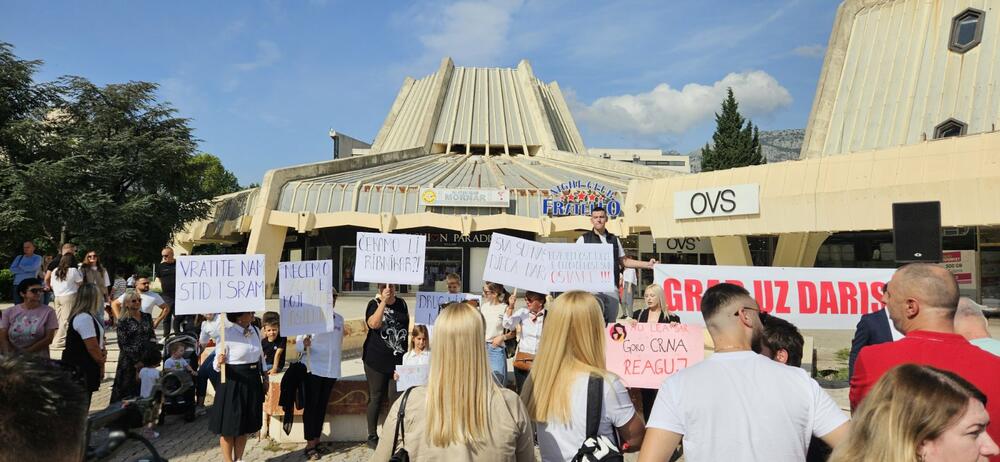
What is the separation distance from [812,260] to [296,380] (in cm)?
2088

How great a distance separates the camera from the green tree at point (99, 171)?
2291cm

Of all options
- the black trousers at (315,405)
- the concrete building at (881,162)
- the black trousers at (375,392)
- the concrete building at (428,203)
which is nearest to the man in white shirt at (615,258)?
the black trousers at (375,392)

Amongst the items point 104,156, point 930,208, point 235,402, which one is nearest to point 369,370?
point 235,402

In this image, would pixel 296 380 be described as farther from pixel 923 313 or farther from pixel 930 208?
pixel 930 208

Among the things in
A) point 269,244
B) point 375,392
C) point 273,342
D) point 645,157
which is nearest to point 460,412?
point 375,392

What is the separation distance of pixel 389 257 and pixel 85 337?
328cm

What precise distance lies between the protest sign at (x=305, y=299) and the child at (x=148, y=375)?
1957mm

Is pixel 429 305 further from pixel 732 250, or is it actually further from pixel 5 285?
pixel 5 285

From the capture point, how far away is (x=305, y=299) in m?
6.69

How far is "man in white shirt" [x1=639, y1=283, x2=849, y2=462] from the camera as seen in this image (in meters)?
2.59

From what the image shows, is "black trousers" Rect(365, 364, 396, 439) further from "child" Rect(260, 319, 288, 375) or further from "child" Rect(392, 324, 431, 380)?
"child" Rect(260, 319, 288, 375)

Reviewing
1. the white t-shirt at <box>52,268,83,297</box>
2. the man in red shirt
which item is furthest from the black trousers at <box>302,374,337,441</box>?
the white t-shirt at <box>52,268,83,297</box>

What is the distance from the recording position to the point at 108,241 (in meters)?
27.2

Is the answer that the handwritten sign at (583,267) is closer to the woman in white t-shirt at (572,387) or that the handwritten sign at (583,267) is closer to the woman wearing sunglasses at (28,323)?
the woman in white t-shirt at (572,387)
